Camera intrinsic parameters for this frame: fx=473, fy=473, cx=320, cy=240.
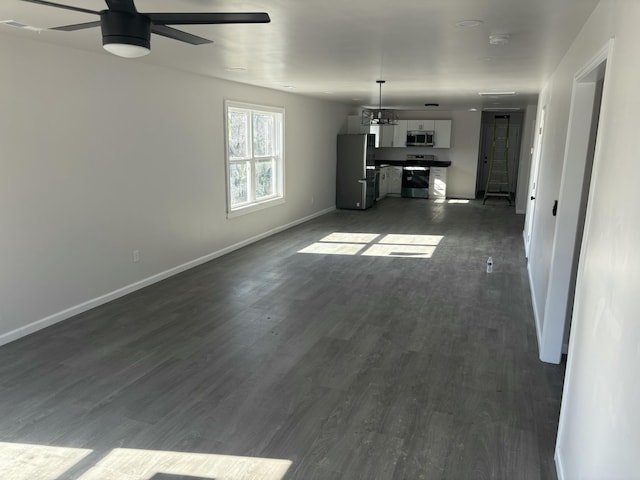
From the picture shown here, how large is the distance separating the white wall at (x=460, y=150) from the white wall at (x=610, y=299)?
9.98 m

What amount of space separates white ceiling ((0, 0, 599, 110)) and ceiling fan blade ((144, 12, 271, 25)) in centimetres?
55

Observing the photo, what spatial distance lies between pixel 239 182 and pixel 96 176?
8.94 ft

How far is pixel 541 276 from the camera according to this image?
4172 mm

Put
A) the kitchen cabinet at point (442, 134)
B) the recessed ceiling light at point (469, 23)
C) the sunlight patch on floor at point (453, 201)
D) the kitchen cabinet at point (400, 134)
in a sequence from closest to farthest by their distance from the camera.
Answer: the recessed ceiling light at point (469, 23) < the sunlight patch on floor at point (453, 201) < the kitchen cabinet at point (442, 134) < the kitchen cabinet at point (400, 134)

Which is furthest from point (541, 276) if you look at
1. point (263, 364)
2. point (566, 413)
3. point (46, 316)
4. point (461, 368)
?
point (46, 316)

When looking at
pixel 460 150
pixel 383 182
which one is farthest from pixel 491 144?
pixel 383 182

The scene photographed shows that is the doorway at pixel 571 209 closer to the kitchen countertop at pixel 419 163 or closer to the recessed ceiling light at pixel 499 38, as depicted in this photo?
the recessed ceiling light at pixel 499 38

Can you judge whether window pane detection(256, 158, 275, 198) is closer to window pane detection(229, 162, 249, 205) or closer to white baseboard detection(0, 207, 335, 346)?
window pane detection(229, 162, 249, 205)

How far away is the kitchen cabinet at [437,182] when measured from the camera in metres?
12.2

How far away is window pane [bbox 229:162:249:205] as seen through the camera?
6694mm

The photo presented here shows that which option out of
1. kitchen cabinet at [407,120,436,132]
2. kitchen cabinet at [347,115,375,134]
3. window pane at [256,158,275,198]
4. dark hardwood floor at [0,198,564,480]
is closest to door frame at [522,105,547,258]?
dark hardwood floor at [0,198,564,480]

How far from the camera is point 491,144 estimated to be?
12914mm

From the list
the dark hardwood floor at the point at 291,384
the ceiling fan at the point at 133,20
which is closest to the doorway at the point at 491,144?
the dark hardwood floor at the point at 291,384

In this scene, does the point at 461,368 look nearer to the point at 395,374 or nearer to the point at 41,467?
the point at 395,374
